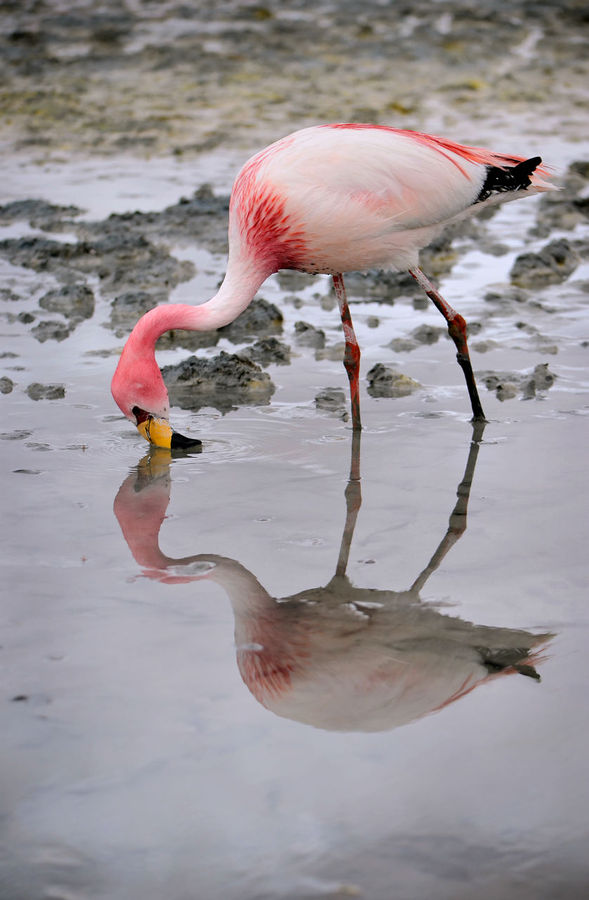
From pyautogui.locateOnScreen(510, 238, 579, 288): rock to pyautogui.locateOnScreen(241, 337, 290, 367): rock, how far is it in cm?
206

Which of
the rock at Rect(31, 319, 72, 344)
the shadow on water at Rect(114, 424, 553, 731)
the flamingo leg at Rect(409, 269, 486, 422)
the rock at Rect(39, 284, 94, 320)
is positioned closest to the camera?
the shadow on water at Rect(114, 424, 553, 731)

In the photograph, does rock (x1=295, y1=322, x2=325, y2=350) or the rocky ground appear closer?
rock (x1=295, y1=322, x2=325, y2=350)

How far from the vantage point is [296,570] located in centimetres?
421

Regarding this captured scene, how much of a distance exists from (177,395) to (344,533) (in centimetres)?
205

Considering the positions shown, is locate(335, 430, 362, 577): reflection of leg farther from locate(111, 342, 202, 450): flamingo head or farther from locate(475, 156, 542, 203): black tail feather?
locate(475, 156, 542, 203): black tail feather

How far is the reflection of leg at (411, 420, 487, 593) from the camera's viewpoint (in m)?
4.17

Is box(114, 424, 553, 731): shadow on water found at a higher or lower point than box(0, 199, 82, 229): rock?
lower

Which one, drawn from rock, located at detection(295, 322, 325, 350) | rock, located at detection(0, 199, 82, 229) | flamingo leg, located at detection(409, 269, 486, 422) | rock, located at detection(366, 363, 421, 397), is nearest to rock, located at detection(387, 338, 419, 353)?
rock, located at detection(295, 322, 325, 350)

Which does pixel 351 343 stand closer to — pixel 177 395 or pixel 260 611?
pixel 177 395

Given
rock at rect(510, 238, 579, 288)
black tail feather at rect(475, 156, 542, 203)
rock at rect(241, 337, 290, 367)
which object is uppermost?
rock at rect(510, 238, 579, 288)

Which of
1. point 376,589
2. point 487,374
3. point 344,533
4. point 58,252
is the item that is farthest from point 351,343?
point 58,252

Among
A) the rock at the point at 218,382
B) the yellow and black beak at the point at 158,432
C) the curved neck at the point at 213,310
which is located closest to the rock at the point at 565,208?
the rock at the point at 218,382

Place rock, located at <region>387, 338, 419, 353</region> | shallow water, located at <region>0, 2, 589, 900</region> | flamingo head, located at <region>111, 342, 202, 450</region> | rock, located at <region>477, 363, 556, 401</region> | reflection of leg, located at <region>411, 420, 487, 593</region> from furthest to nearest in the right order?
rock, located at <region>387, 338, 419, 353</region> < rock, located at <region>477, 363, 556, 401</region> < flamingo head, located at <region>111, 342, 202, 450</region> < reflection of leg, located at <region>411, 420, 487, 593</region> < shallow water, located at <region>0, 2, 589, 900</region>

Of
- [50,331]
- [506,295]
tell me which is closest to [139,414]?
[50,331]
